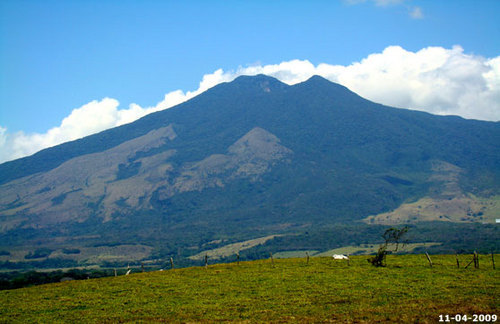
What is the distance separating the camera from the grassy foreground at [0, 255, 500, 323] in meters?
33.0

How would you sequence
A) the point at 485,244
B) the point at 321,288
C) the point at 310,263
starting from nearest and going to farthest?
the point at 321,288 < the point at 310,263 < the point at 485,244

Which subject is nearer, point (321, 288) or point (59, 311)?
point (59, 311)

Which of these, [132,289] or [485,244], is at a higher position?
[132,289]

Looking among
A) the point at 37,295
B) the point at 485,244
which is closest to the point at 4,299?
the point at 37,295

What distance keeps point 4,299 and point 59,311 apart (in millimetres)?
10902

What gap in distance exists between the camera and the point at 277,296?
4012 centimetres

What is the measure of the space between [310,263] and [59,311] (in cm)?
3238

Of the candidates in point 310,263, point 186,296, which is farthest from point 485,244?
point 186,296

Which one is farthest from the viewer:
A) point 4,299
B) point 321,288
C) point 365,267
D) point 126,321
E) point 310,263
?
point 310,263

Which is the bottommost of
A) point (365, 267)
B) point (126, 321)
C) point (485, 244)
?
point (485, 244)

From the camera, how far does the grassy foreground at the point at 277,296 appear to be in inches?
1300

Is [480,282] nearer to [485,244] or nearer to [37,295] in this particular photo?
[37,295]

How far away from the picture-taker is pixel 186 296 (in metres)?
42.8

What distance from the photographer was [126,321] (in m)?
34.3
